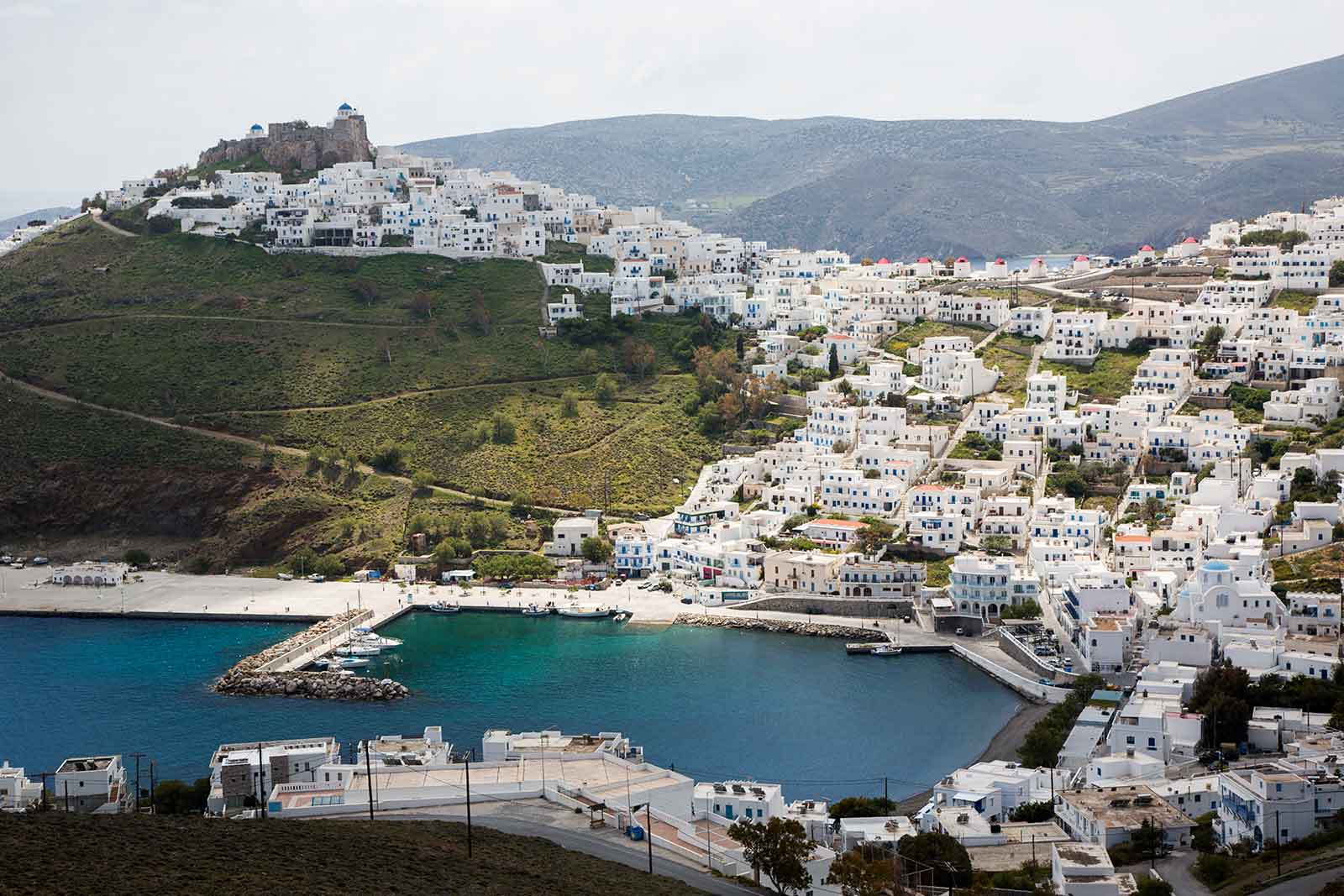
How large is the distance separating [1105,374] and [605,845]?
28.4 metres

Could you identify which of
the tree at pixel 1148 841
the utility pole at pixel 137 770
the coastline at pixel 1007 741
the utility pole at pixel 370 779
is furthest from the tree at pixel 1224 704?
the utility pole at pixel 137 770

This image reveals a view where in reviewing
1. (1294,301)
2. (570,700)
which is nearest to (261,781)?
(570,700)

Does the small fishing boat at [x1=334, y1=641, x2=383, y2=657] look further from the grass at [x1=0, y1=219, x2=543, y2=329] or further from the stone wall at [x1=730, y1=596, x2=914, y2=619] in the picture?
the grass at [x1=0, y1=219, x2=543, y2=329]

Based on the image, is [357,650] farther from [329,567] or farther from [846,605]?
[846,605]

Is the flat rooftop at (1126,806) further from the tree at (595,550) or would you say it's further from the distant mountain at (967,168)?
the distant mountain at (967,168)

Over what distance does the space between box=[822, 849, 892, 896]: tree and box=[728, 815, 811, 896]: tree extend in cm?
40

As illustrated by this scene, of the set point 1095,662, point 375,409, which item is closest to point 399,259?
point 375,409

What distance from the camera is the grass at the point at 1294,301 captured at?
45.0 meters

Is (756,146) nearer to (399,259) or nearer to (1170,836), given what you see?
(399,259)

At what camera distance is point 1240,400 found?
40312 mm

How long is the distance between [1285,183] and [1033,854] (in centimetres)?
11265

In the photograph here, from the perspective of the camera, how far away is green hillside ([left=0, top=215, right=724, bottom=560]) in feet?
138

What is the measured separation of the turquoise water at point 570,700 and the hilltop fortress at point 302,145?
92.5 ft

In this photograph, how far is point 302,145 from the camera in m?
60.2
